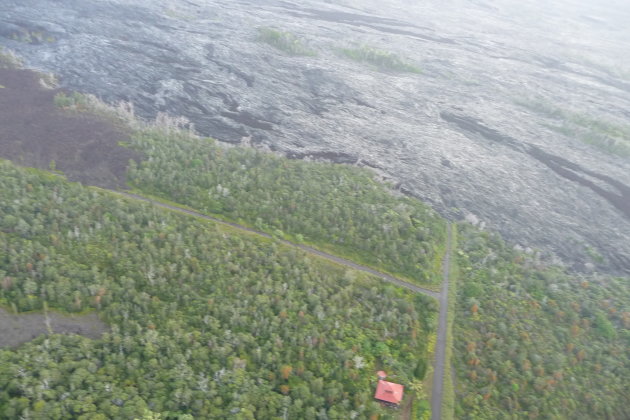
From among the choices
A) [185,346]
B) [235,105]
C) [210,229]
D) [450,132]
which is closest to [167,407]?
[185,346]

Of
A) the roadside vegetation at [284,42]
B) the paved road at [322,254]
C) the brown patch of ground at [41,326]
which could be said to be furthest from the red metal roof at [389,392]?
the roadside vegetation at [284,42]

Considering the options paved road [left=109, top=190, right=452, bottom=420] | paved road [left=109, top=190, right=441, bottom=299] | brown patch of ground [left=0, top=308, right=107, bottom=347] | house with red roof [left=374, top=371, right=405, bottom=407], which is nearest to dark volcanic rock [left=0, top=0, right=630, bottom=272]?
paved road [left=109, top=190, right=452, bottom=420]

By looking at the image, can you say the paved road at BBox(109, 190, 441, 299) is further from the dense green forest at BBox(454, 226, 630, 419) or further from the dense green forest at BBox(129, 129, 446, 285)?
the dense green forest at BBox(454, 226, 630, 419)

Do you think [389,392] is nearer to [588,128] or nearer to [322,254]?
[322,254]

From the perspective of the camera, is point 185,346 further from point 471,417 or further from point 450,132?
point 450,132

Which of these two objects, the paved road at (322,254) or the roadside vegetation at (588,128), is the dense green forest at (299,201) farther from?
the roadside vegetation at (588,128)

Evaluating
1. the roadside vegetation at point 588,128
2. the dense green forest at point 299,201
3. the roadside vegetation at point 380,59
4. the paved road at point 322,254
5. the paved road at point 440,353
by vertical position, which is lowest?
the paved road at point 440,353
